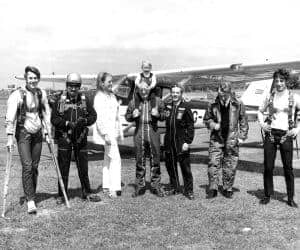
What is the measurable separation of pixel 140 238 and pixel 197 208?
1.43m

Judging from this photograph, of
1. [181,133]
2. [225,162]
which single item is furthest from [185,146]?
[225,162]

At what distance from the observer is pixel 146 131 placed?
6309 millimetres

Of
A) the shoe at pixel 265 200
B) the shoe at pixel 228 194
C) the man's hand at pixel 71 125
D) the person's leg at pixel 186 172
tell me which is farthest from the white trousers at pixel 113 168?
the shoe at pixel 265 200

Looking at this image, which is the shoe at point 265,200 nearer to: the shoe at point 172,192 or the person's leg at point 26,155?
the shoe at point 172,192

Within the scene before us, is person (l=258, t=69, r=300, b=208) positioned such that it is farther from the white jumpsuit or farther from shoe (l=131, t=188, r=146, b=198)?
the white jumpsuit

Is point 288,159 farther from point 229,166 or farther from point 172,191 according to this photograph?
point 172,191

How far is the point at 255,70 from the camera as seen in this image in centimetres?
975

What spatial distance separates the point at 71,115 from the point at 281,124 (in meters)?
2.95

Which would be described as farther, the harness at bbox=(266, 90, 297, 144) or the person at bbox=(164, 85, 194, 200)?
the person at bbox=(164, 85, 194, 200)

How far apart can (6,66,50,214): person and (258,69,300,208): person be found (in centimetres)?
315

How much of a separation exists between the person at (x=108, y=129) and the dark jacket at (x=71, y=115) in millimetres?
303

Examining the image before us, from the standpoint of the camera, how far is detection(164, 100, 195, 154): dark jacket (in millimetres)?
6121

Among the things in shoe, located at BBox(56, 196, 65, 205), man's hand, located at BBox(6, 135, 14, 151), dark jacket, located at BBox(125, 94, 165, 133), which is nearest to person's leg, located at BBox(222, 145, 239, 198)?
dark jacket, located at BBox(125, 94, 165, 133)

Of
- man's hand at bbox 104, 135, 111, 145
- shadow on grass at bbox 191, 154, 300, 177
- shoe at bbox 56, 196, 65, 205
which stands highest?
man's hand at bbox 104, 135, 111, 145
